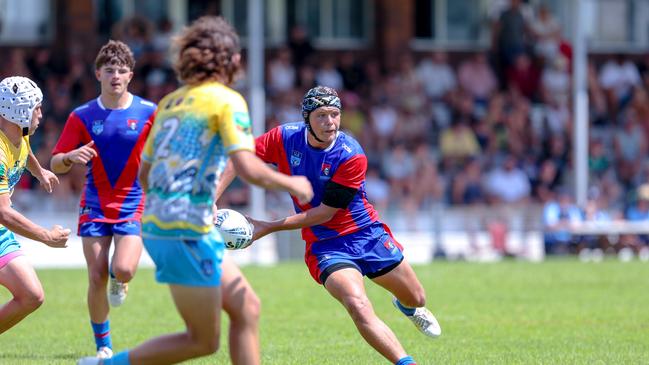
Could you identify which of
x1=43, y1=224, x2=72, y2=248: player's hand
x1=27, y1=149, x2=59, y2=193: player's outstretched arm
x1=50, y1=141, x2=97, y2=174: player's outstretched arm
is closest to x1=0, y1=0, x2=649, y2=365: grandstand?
x1=27, y1=149, x2=59, y2=193: player's outstretched arm

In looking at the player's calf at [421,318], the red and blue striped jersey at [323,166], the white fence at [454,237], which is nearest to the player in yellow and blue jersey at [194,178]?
the red and blue striped jersey at [323,166]

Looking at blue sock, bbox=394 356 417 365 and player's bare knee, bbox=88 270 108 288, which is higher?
player's bare knee, bbox=88 270 108 288

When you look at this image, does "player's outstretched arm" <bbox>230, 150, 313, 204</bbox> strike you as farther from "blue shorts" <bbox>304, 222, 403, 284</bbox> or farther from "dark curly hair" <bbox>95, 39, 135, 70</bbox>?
"dark curly hair" <bbox>95, 39, 135, 70</bbox>

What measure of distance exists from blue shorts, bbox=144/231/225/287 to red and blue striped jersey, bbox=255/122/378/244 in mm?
2230

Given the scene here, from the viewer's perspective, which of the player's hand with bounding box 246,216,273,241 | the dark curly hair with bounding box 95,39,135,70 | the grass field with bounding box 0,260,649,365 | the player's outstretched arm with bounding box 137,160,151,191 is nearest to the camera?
the player's outstretched arm with bounding box 137,160,151,191

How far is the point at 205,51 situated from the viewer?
6.20 metres

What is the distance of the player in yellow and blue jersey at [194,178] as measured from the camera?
20.1 feet

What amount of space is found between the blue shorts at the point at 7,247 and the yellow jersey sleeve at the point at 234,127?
2.76m

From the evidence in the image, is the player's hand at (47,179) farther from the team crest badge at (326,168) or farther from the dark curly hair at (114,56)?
the team crest badge at (326,168)

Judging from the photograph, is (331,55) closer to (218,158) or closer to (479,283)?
(479,283)

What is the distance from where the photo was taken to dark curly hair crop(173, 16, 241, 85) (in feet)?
20.3

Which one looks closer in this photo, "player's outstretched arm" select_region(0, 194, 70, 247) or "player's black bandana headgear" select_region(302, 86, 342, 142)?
"player's outstretched arm" select_region(0, 194, 70, 247)

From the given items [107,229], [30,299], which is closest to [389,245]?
[107,229]

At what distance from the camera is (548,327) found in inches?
452
